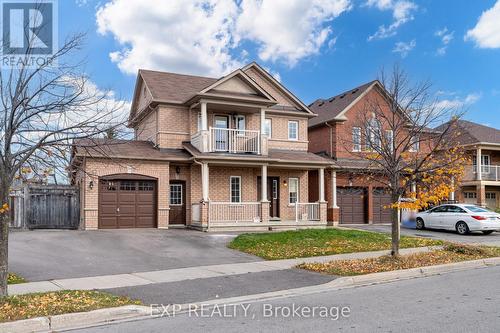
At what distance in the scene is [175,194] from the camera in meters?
23.2

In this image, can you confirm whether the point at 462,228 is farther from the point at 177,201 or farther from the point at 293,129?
the point at 177,201

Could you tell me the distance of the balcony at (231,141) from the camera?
884 inches

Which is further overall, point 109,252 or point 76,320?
point 109,252

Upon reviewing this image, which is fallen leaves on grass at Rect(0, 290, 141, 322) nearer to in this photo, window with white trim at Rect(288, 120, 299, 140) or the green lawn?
the green lawn

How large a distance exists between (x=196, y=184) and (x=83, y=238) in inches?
282

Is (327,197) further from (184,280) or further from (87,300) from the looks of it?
(87,300)

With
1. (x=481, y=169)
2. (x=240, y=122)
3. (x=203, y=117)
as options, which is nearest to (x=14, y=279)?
(x=203, y=117)

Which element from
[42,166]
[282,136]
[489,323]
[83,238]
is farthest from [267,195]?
[489,323]

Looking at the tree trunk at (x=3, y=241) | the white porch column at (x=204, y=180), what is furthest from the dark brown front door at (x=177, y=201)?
the tree trunk at (x=3, y=241)

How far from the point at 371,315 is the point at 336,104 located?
2378cm

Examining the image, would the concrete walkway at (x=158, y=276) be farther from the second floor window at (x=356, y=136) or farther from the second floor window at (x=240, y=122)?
the second floor window at (x=240, y=122)

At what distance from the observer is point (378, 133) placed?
13758 millimetres

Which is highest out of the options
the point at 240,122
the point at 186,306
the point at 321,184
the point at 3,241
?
the point at 240,122

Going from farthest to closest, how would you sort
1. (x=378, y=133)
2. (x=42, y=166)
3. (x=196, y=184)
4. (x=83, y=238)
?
(x=196, y=184)
(x=83, y=238)
(x=378, y=133)
(x=42, y=166)
